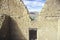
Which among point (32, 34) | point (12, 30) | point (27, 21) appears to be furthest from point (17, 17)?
point (32, 34)

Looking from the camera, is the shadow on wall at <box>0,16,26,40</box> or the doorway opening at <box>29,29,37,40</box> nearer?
the shadow on wall at <box>0,16,26,40</box>

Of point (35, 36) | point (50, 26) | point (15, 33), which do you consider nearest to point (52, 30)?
point (50, 26)

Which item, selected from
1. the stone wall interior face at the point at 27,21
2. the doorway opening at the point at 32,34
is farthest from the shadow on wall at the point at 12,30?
the doorway opening at the point at 32,34

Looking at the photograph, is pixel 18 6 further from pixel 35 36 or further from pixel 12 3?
pixel 35 36

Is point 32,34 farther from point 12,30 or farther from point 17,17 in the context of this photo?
point 17,17

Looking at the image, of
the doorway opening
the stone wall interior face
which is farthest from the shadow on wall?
the doorway opening

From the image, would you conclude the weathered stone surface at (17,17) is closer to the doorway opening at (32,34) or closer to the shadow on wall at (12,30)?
Result: the shadow on wall at (12,30)

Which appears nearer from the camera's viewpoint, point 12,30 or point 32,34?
point 12,30

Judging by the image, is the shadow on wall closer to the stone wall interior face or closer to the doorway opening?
the stone wall interior face

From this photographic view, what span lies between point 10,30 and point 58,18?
3.48 m

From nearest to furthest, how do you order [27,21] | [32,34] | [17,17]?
[27,21], [17,17], [32,34]

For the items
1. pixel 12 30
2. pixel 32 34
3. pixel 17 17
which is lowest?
pixel 32 34

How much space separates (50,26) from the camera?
1734 centimetres

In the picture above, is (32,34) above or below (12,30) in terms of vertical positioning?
below
